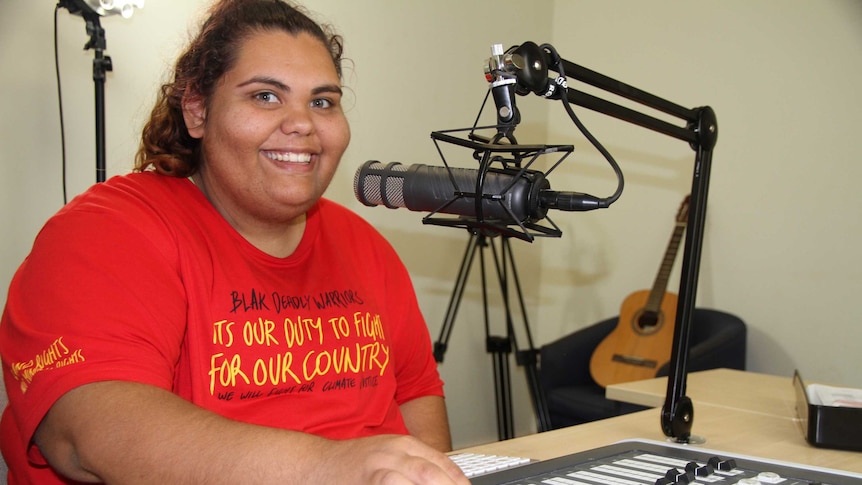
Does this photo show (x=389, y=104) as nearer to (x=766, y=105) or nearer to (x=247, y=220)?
(x=766, y=105)

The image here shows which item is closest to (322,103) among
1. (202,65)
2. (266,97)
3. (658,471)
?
(266,97)

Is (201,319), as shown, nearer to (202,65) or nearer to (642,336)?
(202,65)

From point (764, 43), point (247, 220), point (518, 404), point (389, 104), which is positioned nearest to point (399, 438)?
point (247, 220)

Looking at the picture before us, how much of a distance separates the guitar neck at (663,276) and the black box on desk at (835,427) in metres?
2.18

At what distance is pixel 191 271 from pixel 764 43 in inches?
Answer: 126

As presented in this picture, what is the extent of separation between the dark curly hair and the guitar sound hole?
7.92 ft

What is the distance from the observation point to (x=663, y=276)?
12.1 ft

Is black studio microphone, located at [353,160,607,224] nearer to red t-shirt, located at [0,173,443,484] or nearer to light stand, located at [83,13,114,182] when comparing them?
red t-shirt, located at [0,173,443,484]

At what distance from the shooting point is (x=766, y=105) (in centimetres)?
365

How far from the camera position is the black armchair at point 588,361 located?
10.8 ft

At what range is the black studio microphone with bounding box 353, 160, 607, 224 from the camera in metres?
0.94

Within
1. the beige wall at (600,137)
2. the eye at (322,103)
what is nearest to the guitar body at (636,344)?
the beige wall at (600,137)

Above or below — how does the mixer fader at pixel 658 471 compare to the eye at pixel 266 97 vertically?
below

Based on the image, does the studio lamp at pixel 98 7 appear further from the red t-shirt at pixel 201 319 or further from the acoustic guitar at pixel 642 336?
the acoustic guitar at pixel 642 336
